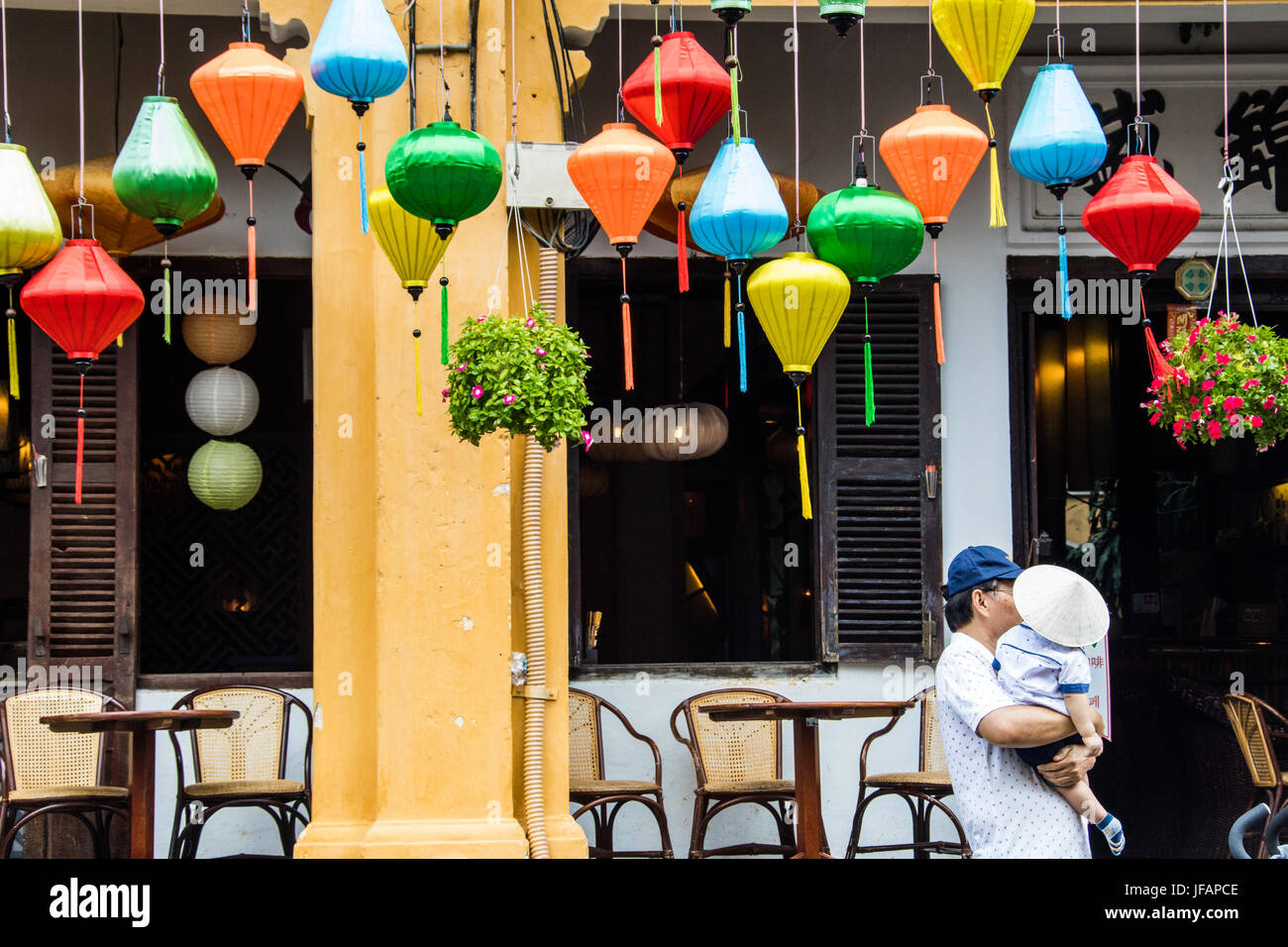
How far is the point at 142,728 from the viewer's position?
19.7 ft

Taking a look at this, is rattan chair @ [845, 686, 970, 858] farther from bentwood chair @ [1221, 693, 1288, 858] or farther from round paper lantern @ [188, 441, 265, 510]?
round paper lantern @ [188, 441, 265, 510]

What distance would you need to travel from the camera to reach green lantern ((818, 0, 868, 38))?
551cm

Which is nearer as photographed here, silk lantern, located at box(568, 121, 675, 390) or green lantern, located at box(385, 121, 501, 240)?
green lantern, located at box(385, 121, 501, 240)

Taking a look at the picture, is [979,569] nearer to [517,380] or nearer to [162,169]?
[517,380]

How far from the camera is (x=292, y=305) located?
8.09 meters

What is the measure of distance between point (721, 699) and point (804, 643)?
3.18 ft

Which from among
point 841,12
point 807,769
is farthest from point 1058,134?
point 807,769

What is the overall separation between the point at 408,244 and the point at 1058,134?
239 cm

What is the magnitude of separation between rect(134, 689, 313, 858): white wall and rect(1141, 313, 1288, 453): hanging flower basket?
421 centimetres

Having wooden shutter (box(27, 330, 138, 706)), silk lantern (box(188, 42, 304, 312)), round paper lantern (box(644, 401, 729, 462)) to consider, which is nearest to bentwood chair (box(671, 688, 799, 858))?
round paper lantern (box(644, 401, 729, 462))
